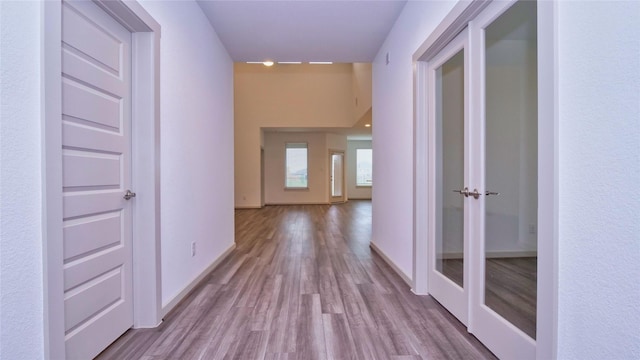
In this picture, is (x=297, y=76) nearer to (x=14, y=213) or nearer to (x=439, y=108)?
(x=439, y=108)

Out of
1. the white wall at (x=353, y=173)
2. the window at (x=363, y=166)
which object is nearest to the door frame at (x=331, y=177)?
the white wall at (x=353, y=173)

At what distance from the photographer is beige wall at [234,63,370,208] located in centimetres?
910

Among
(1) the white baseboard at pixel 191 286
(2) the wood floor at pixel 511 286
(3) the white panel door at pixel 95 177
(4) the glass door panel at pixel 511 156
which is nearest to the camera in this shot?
(3) the white panel door at pixel 95 177

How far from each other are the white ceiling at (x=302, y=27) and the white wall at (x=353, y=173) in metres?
9.59

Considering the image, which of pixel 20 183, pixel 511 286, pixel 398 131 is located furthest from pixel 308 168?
pixel 20 183

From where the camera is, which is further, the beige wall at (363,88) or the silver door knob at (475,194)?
the beige wall at (363,88)

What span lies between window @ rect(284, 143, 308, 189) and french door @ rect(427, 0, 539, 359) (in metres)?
8.56

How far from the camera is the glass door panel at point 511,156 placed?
173 cm

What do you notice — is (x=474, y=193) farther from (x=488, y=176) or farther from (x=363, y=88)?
(x=363, y=88)

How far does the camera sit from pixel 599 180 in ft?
3.37

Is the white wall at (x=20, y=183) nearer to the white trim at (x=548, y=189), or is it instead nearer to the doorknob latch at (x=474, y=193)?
the white trim at (x=548, y=189)

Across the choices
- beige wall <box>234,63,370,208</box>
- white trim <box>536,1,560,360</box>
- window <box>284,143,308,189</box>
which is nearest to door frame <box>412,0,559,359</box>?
white trim <box>536,1,560,360</box>

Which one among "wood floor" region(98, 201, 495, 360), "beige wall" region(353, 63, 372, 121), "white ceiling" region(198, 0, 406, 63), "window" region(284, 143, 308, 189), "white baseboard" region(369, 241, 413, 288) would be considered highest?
"beige wall" region(353, 63, 372, 121)

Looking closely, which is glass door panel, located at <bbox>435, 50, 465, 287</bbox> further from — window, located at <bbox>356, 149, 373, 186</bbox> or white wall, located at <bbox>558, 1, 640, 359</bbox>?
window, located at <bbox>356, 149, 373, 186</bbox>
